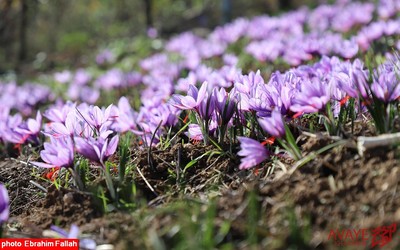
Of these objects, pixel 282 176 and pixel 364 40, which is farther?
pixel 364 40

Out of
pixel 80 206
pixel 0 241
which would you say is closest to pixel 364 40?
pixel 80 206

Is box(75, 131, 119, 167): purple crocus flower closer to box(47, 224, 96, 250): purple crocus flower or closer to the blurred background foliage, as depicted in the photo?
box(47, 224, 96, 250): purple crocus flower

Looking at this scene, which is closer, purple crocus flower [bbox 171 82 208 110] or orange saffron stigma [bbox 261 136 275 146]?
orange saffron stigma [bbox 261 136 275 146]

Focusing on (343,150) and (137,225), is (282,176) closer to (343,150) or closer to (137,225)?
(343,150)

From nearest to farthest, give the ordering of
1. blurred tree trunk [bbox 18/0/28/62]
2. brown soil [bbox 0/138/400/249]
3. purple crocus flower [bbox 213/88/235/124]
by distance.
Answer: brown soil [bbox 0/138/400/249]
purple crocus flower [bbox 213/88/235/124]
blurred tree trunk [bbox 18/0/28/62]

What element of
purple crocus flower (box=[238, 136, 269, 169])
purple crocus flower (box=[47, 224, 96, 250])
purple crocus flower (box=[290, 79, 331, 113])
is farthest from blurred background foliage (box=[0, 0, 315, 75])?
purple crocus flower (box=[47, 224, 96, 250])

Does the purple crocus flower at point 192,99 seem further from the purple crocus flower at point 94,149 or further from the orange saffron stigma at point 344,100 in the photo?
the orange saffron stigma at point 344,100

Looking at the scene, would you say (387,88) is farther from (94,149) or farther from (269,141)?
(94,149)
